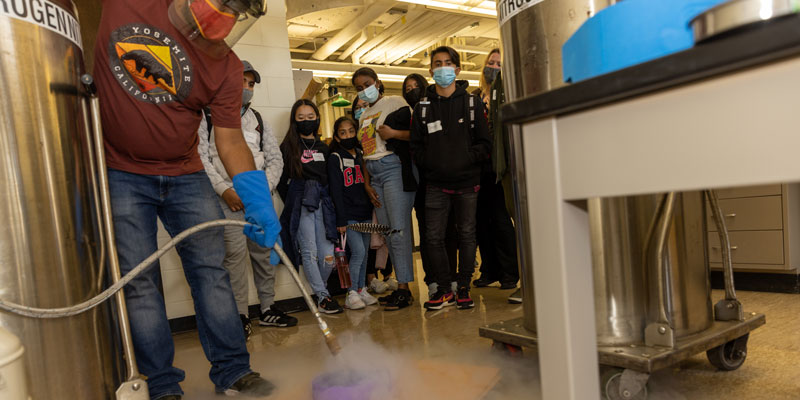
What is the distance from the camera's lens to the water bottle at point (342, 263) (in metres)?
3.14

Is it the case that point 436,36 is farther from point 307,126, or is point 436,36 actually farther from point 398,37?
point 307,126

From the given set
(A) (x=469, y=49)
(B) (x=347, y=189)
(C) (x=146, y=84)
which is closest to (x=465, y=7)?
(A) (x=469, y=49)

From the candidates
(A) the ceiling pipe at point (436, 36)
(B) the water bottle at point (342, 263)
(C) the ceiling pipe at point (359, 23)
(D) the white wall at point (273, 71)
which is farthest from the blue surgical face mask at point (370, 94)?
(A) the ceiling pipe at point (436, 36)

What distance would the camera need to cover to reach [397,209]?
9.52 feet

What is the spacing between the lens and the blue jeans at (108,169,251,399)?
4.62 ft

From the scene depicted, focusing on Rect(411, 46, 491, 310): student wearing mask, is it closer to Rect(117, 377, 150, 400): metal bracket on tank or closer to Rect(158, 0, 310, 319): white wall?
Rect(158, 0, 310, 319): white wall

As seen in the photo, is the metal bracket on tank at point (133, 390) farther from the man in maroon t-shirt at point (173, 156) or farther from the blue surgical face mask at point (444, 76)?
the blue surgical face mask at point (444, 76)

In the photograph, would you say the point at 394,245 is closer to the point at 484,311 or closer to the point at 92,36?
the point at 484,311

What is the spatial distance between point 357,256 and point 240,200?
0.85 meters

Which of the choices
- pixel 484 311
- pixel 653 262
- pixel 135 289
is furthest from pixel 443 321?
pixel 135 289

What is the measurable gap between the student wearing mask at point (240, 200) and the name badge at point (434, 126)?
34.1 inches

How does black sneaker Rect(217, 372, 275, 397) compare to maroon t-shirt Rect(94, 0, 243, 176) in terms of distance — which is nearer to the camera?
maroon t-shirt Rect(94, 0, 243, 176)

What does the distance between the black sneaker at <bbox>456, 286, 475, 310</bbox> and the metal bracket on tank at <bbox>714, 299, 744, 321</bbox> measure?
128 cm

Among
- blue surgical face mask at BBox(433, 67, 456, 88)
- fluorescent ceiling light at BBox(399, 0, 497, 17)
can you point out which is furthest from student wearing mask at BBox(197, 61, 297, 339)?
fluorescent ceiling light at BBox(399, 0, 497, 17)
